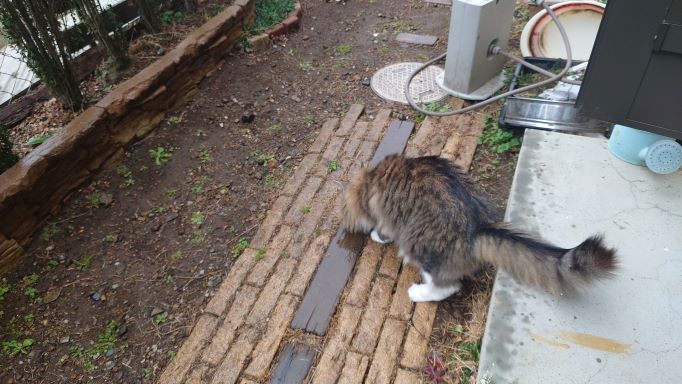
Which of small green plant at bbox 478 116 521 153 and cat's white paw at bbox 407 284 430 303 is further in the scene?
small green plant at bbox 478 116 521 153

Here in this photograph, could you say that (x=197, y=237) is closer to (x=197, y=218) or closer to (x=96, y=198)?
(x=197, y=218)

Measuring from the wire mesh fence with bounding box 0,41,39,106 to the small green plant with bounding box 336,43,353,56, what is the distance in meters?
2.97

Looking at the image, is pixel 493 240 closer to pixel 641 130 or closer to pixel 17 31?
pixel 641 130

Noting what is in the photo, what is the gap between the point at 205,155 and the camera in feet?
11.8

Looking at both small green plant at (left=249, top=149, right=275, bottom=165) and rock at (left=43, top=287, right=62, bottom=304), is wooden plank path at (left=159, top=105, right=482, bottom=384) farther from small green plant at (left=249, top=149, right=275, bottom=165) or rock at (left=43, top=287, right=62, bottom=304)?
rock at (left=43, top=287, right=62, bottom=304)

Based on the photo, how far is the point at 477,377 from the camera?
1.92 m

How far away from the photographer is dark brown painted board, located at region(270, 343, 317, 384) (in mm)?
2198

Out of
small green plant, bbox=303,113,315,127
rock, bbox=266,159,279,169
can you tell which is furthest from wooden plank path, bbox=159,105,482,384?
small green plant, bbox=303,113,315,127

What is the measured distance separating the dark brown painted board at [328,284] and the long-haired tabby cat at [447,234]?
8.3 inches

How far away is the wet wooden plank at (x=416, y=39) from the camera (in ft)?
16.0

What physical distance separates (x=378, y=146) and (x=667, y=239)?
79.6 inches

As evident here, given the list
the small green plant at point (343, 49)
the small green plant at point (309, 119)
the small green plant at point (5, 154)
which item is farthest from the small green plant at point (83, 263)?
the small green plant at point (343, 49)

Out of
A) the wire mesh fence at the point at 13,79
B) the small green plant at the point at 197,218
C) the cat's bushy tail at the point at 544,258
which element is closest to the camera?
the cat's bushy tail at the point at 544,258

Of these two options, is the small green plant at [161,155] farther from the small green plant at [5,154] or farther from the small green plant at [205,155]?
the small green plant at [5,154]
